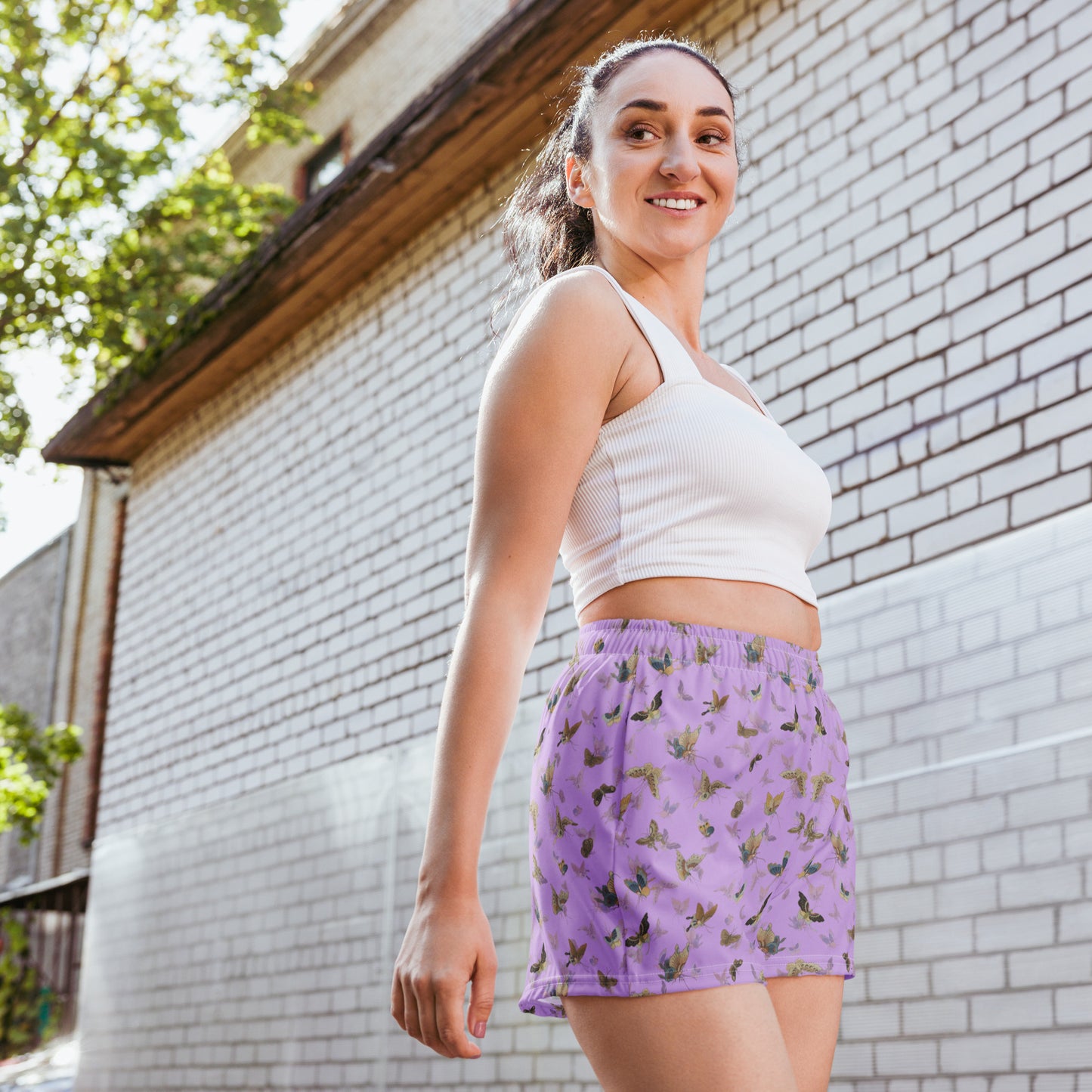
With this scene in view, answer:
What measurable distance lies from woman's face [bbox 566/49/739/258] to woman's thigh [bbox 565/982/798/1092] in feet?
3.19

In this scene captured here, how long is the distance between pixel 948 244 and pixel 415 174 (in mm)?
3582

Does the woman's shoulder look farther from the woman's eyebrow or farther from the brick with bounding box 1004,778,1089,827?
the brick with bounding box 1004,778,1089,827

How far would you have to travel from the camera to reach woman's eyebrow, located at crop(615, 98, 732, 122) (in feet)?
6.49

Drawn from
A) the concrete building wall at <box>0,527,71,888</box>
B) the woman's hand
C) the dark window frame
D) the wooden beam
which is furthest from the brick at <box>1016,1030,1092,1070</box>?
the concrete building wall at <box>0,527,71,888</box>

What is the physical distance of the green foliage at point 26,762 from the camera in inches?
458

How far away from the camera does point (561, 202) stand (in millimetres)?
2297

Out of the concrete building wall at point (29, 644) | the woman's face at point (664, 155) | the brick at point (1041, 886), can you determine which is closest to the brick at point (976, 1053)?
the brick at point (1041, 886)


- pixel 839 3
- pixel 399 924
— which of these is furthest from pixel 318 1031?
pixel 839 3

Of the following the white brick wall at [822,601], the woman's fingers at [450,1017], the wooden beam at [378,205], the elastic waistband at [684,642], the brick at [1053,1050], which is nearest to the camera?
the woman's fingers at [450,1017]

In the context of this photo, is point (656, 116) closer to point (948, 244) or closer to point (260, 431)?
point (948, 244)

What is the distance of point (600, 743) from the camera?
157 centimetres

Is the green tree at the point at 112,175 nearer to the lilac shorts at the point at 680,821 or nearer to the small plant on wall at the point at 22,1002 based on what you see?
the small plant on wall at the point at 22,1002

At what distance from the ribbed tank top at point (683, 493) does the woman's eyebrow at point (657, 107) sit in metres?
0.34

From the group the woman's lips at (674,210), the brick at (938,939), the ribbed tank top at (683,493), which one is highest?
the woman's lips at (674,210)
